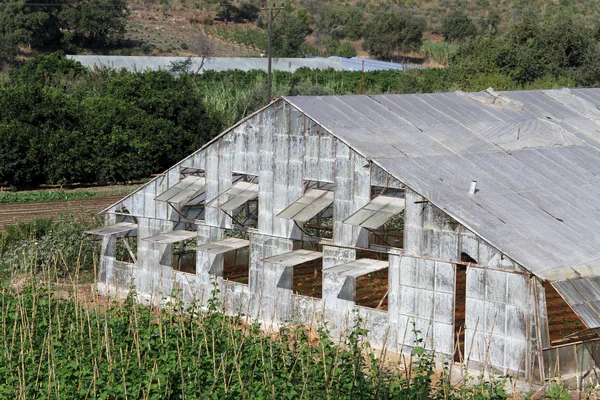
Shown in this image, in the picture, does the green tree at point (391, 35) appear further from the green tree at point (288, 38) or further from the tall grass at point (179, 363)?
the tall grass at point (179, 363)

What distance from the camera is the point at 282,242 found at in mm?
22422

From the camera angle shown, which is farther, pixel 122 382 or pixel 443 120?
pixel 443 120

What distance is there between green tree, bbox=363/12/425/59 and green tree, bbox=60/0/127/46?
23.1 metres

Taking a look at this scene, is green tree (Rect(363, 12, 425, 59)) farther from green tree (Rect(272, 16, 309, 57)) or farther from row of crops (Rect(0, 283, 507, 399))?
row of crops (Rect(0, 283, 507, 399))

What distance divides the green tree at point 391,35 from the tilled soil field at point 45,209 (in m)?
54.4

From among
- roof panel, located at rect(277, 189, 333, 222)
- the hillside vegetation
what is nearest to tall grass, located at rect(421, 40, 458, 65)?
the hillside vegetation

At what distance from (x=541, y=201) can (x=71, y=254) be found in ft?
44.2

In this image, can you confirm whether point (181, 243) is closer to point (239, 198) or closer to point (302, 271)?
point (302, 271)

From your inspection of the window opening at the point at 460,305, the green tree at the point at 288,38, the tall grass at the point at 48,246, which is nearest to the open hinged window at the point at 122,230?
the tall grass at the point at 48,246

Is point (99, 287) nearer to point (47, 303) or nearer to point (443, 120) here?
point (47, 303)

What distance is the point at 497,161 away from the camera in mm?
22812

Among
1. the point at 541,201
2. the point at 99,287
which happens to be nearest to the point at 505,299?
the point at 541,201

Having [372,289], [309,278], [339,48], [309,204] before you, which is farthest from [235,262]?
[339,48]

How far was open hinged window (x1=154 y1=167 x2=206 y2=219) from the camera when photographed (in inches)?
938
